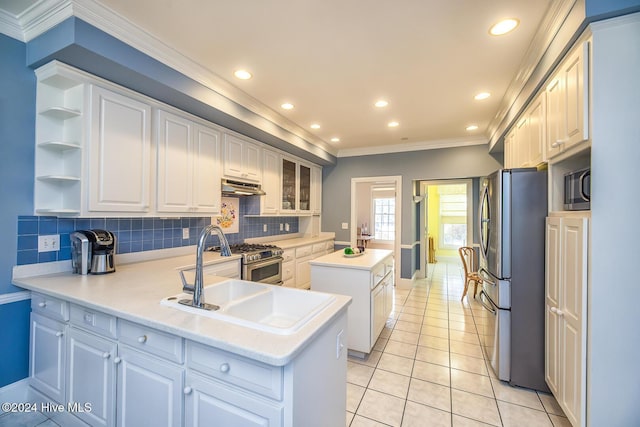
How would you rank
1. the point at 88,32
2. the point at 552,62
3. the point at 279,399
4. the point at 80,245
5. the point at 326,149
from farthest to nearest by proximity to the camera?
the point at 326,149, the point at 80,245, the point at 552,62, the point at 88,32, the point at 279,399

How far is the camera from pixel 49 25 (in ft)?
5.85

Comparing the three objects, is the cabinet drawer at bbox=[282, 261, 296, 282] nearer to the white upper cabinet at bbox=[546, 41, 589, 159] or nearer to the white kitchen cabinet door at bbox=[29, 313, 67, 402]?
the white kitchen cabinet door at bbox=[29, 313, 67, 402]

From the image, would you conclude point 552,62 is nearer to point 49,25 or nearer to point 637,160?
point 637,160

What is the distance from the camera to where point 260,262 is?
3340 mm

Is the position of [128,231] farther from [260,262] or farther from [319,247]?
[319,247]

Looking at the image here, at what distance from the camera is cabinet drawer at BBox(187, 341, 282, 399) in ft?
3.29

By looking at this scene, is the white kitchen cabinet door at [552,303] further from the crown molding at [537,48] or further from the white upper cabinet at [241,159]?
the white upper cabinet at [241,159]

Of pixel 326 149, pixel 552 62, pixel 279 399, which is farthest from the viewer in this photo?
pixel 326 149

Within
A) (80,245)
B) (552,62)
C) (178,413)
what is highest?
(552,62)

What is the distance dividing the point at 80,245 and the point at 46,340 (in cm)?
64

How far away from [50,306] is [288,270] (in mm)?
2639

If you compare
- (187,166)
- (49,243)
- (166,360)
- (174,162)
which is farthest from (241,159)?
(166,360)

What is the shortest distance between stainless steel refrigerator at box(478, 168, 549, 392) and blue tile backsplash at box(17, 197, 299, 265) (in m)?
3.02

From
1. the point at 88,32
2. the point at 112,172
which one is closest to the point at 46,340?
the point at 112,172
